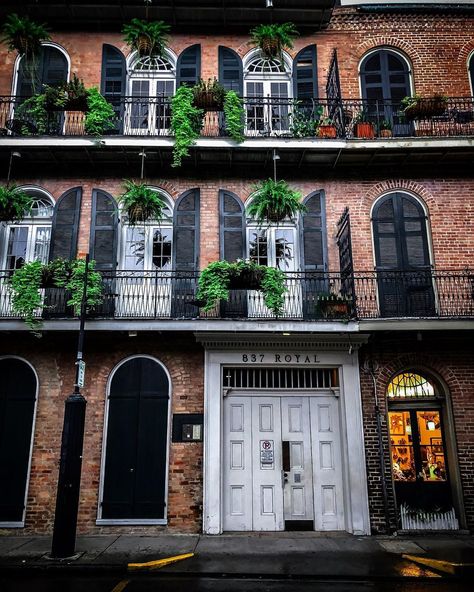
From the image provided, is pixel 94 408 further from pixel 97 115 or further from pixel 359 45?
pixel 359 45

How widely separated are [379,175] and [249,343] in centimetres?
524

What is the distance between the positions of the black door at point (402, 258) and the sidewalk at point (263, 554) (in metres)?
4.61

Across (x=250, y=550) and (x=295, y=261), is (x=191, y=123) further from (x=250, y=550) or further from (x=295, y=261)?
(x=250, y=550)

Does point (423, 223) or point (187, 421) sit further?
point (423, 223)

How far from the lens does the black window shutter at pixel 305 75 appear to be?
1188 cm

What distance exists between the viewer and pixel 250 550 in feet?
26.5

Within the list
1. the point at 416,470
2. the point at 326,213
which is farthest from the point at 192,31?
the point at 416,470

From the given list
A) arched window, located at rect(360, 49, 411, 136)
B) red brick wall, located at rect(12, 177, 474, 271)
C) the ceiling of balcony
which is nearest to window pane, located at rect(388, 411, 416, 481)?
red brick wall, located at rect(12, 177, 474, 271)

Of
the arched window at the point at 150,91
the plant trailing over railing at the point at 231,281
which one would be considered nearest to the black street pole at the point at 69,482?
the plant trailing over railing at the point at 231,281

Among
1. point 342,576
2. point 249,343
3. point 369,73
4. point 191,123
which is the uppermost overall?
point 369,73

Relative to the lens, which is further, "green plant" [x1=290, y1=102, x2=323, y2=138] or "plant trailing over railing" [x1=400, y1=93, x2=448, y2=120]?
"green plant" [x1=290, y1=102, x2=323, y2=138]

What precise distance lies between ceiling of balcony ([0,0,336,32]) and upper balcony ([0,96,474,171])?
7.43 feet

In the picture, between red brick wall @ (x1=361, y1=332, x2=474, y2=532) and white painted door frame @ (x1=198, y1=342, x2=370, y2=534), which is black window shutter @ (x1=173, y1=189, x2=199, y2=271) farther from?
red brick wall @ (x1=361, y1=332, x2=474, y2=532)

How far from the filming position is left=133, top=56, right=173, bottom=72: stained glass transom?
39.7ft
